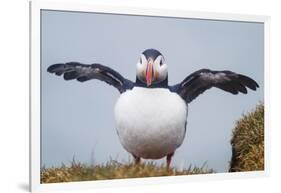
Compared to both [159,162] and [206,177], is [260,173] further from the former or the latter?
[159,162]

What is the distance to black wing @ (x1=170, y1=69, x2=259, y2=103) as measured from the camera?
318cm

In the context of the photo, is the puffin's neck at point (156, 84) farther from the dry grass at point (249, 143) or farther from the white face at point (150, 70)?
the dry grass at point (249, 143)

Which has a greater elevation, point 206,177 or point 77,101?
point 77,101

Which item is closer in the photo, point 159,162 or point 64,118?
point 64,118

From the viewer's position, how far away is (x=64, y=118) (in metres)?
2.90

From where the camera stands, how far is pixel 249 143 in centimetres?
340

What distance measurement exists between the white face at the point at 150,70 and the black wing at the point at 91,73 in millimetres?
77

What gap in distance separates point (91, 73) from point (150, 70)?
33 centimetres

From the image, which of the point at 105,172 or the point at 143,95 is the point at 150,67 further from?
the point at 105,172

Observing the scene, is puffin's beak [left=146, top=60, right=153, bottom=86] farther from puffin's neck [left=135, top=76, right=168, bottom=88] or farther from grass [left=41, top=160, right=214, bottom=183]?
grass [left=41, top=160, right=214, bottom=183]

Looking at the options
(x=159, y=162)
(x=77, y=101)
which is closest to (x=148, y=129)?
(x=159, y=162)

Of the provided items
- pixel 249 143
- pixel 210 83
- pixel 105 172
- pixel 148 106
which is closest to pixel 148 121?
pixel 148 106

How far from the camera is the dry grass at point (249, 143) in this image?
11.0 ft

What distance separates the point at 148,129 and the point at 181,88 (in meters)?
0.31
